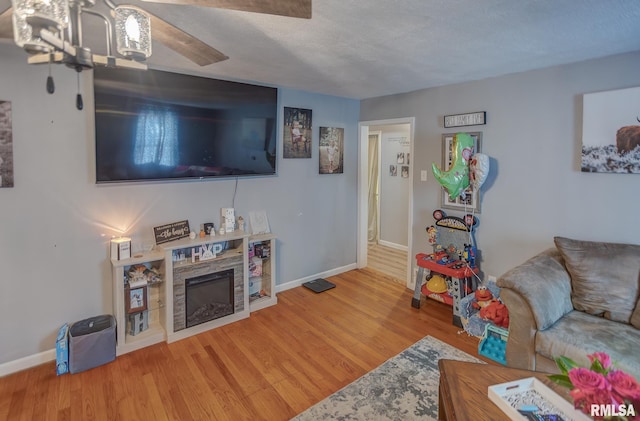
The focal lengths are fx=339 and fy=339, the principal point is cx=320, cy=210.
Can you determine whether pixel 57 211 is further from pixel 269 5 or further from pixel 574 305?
pixel 574 305

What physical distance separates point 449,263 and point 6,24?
11.2 ft

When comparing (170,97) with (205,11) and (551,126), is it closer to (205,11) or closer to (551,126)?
(205,11)

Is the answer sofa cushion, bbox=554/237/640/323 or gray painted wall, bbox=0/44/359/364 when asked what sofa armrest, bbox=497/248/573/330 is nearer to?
sofa cushion, bbox=554/237/640/323

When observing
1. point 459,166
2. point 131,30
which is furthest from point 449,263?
point 131,30

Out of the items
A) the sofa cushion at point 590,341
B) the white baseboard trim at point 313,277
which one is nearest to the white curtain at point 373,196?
the white baseboard trim at point 313,277


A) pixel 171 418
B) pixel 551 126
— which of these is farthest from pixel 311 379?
pixel 551 126

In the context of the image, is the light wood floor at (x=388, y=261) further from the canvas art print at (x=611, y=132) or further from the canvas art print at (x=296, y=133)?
the canvas art print at (x=611, y=132)

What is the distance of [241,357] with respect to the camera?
267 cm

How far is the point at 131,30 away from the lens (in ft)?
4.08

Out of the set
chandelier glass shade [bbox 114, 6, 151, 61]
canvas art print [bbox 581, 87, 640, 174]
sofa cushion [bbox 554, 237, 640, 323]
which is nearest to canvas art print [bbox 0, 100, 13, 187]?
chandelier glass shade [bbox 114, 6, 151, 61]

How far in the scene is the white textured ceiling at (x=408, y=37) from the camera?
1716 mm

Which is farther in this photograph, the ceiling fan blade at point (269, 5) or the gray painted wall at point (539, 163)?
the gray painted wall at point (539, 163)

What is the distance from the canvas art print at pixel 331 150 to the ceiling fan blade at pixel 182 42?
7.75ft

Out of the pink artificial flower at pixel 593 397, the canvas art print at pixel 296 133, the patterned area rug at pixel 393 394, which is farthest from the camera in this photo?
the canvas art print at pixel 296 133
